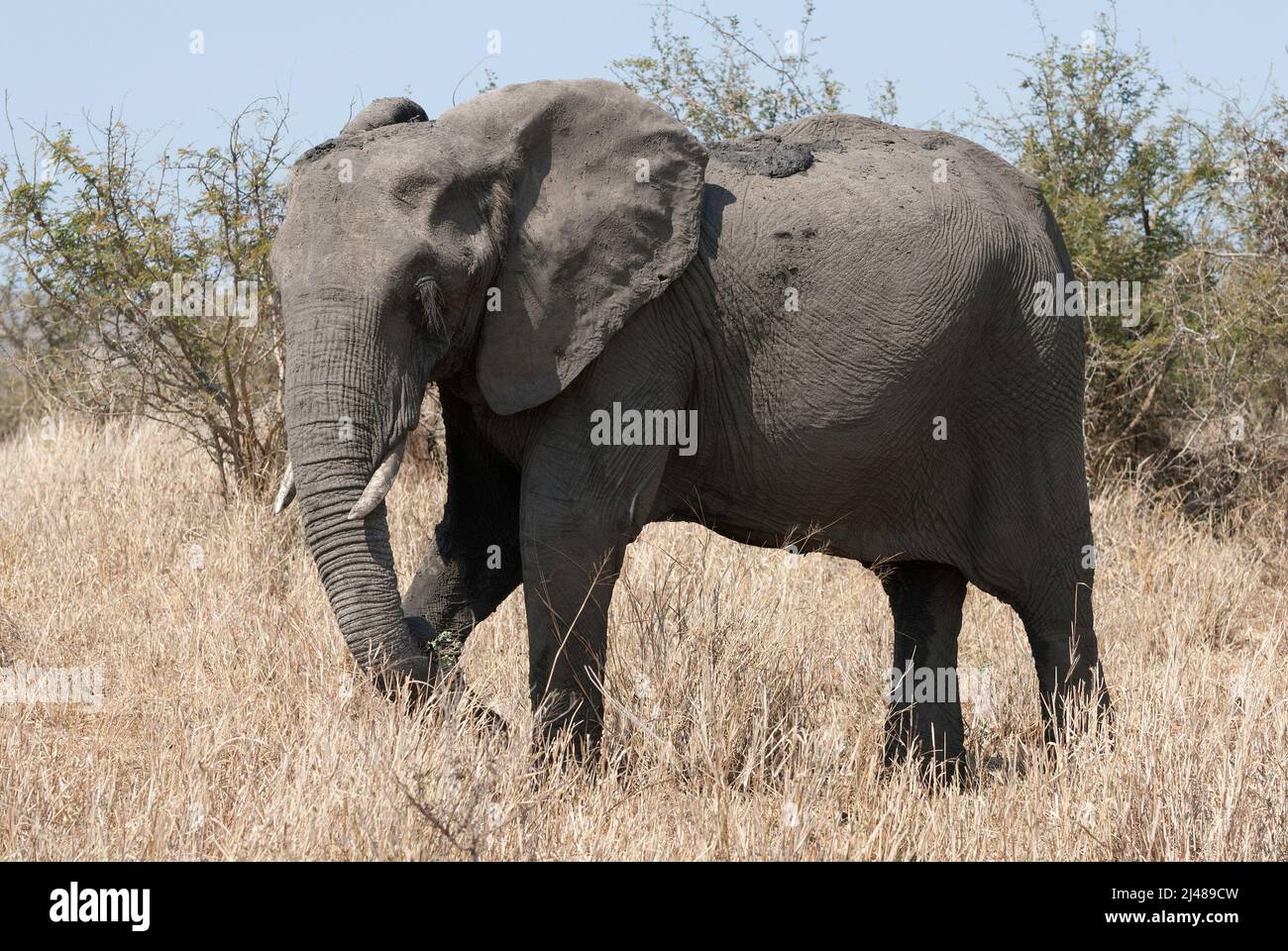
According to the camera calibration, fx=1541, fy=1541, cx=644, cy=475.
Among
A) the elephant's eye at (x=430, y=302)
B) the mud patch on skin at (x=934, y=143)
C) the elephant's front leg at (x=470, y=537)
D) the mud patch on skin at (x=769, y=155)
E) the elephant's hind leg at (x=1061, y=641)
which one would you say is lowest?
the elephant's hind leg at (x=1061, y=641)

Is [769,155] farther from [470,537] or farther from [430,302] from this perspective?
[470,537]

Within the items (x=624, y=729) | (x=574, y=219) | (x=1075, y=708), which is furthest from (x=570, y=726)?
(x=1075, y=708)

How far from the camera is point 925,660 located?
21.1ft

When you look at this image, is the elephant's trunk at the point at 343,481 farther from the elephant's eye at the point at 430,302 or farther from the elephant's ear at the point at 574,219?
the elephant's ear at the point at 574,219

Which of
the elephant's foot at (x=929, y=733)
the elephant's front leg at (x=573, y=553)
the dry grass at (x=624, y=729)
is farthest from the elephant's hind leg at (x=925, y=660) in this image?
the elephant's front leg at (x=573, y=553)

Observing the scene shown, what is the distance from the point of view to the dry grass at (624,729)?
446 centimetres

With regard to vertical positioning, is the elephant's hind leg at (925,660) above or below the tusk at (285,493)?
below

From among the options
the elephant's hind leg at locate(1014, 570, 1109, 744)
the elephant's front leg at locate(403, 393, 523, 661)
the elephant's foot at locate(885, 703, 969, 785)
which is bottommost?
the elephant's foot at locate(885, 703, 969, 785)

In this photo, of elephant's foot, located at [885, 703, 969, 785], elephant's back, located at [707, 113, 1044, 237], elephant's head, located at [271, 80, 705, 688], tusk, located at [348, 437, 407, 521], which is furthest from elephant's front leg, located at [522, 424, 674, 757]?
elephant's foot, located at [885, 703, 969, 785]

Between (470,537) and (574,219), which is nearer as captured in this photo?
(574,219)

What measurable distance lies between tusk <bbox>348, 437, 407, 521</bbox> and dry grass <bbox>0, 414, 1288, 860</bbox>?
62 centimetres

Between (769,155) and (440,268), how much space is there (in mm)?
1519

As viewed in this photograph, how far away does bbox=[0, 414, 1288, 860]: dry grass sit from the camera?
176 inches

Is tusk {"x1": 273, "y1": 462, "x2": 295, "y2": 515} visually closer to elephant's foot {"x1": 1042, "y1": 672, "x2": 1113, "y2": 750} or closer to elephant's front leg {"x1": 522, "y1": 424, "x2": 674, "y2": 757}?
elephant's front leg {"x1": 522, "y1": 424, "x2": 674, "y2": 757}
